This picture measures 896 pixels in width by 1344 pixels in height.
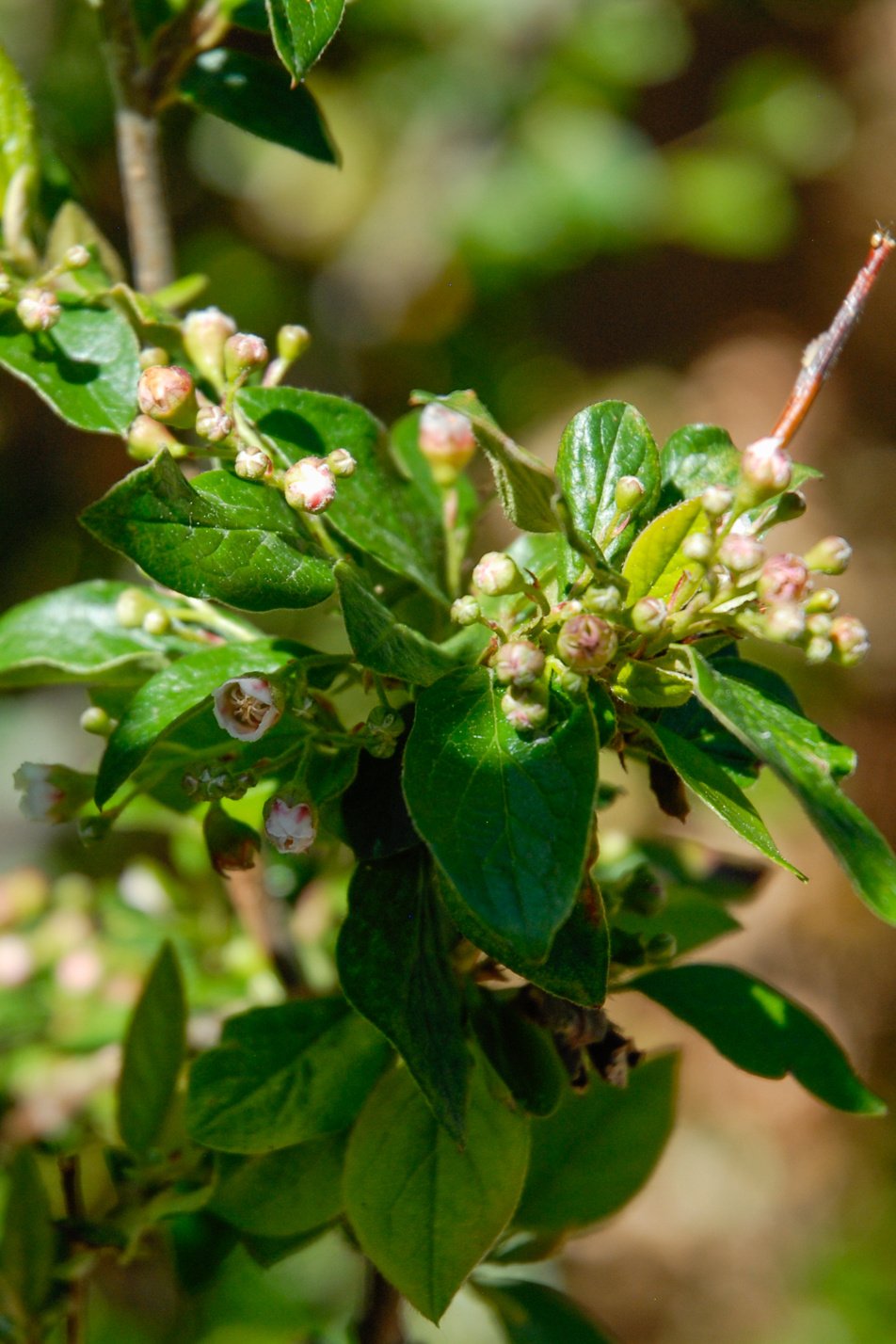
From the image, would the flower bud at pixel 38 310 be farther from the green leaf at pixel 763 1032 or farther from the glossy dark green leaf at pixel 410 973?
the green leaf at pixel 763 1032

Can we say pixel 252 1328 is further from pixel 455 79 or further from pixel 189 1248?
pixel 455 79

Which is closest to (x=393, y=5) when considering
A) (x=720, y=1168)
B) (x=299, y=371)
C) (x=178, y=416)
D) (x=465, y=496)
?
(x=299, y=371)

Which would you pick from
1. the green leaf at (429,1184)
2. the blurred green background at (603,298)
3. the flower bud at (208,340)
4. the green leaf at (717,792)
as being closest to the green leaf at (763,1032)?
the green leaf at (429,1184)

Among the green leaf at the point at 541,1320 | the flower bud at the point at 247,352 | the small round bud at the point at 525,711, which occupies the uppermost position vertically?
the flower bud at the point at 247,352

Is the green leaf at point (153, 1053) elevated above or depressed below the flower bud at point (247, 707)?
below

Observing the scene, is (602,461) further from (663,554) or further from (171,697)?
(171,697)

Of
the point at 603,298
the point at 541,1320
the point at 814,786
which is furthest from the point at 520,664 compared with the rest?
the point at 603,298
